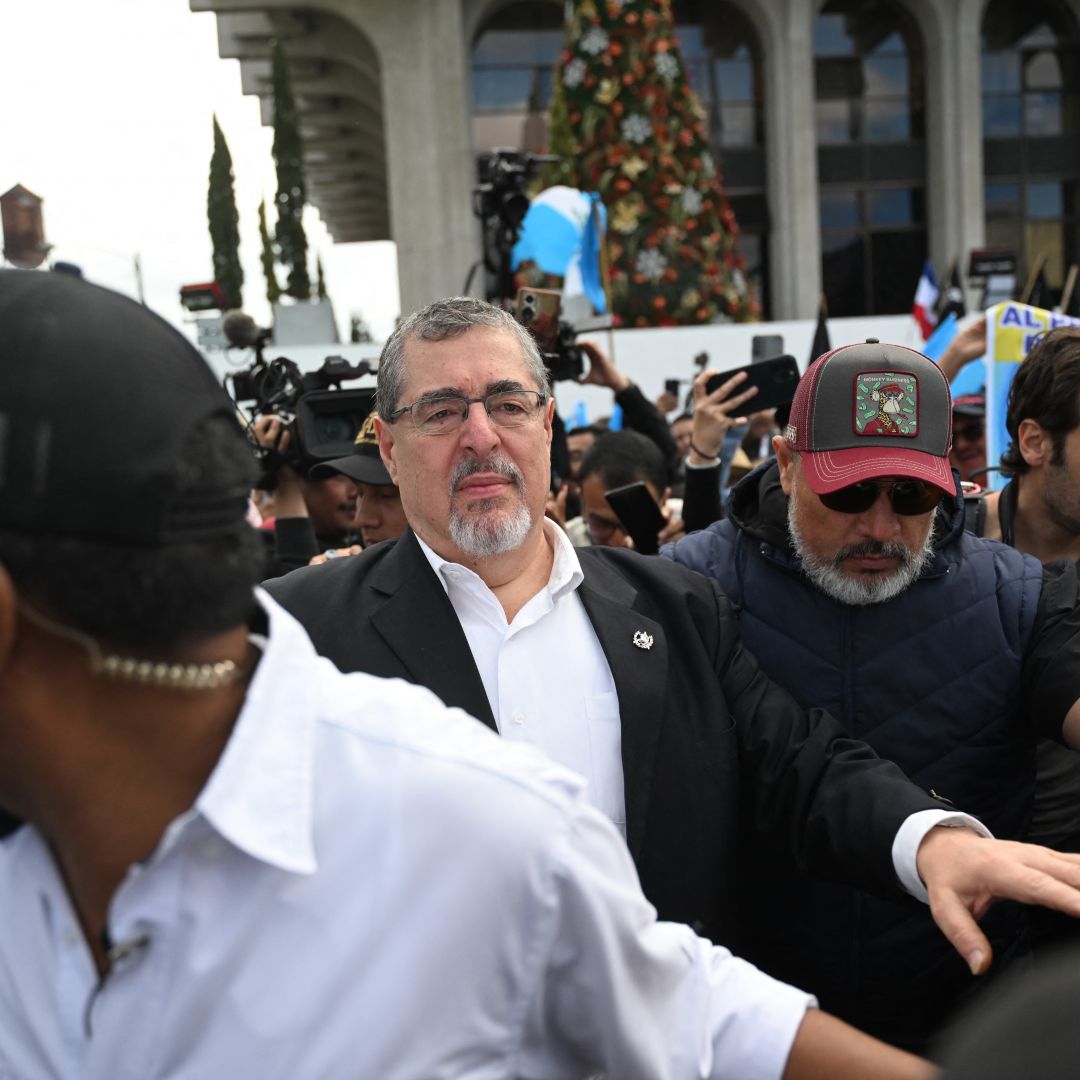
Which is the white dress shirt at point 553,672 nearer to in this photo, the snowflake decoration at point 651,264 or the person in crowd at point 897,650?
the person in crowd at point 897,650

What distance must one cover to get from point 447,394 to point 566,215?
22.2ft

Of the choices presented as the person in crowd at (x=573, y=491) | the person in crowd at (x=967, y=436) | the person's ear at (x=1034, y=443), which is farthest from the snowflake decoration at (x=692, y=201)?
the person's ear at (x=1034, y=443)

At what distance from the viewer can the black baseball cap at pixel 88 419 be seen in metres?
0.94

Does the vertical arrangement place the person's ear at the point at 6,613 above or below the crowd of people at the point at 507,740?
above

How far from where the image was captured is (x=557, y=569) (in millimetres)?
2480

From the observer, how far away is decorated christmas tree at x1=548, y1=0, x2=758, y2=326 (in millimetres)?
15688

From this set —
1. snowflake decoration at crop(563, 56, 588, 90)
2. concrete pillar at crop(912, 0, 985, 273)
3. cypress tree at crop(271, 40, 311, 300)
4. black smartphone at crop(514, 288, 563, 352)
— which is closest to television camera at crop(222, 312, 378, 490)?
black smartphone at crop(514, 288, 563, 352)

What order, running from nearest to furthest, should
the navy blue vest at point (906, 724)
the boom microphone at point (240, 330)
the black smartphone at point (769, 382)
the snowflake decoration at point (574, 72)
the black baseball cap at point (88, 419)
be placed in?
the black baseball cap at point (88, 419), the navy blue vest at point (906, 724), the black smartphone at point (769, 382), the boom microphone at point (240, 330), the snowflake decoration at point (574, 72)

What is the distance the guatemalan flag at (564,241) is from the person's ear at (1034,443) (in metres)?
5.68

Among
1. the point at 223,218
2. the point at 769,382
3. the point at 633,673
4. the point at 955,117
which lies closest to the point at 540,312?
the point at 769,382

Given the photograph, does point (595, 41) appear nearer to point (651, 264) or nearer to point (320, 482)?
point (651, 264)

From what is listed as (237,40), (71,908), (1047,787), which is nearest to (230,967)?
(71,908)

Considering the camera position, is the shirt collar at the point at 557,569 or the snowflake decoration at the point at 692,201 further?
the snowflake decoration at the point at 692,201

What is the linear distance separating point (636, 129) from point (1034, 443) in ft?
45.0
